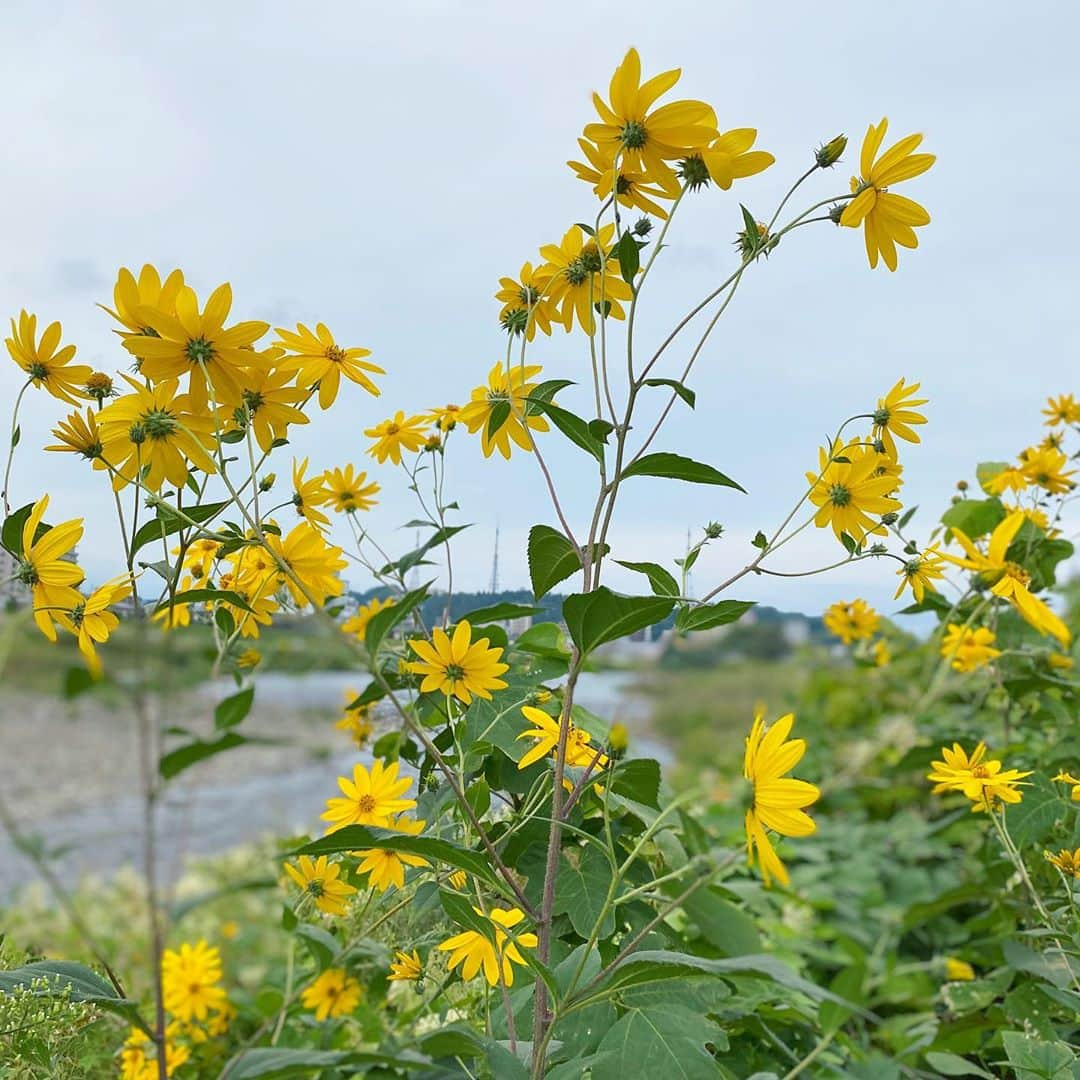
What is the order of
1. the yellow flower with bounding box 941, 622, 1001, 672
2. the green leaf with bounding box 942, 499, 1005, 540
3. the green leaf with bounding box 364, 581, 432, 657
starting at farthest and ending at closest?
the green leaf with bounding box 942, 499, 1005, 540 → the yellow flower with bounding box 941, 622, 1001, 672 → the green leaf with bounding box 364, 581, 432, 657

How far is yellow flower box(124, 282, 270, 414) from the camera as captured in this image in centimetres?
81

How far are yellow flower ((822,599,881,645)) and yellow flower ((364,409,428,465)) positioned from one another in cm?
103

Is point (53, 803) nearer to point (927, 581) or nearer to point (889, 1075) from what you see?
point (927, 581)

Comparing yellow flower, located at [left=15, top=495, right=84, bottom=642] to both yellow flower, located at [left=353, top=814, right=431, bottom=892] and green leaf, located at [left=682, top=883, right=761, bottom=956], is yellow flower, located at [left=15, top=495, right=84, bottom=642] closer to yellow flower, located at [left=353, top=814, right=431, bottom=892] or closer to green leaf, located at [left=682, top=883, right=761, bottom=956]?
yellow flower, located at [left=353, top=814, right=431, bottom=892]

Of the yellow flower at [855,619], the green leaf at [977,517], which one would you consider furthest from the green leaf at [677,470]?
the yellow flower at [855,619]

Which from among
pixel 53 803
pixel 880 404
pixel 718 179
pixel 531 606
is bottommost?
pixel 53 803

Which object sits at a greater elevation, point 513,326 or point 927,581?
point 513,326

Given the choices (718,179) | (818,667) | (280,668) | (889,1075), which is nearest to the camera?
(280,668)

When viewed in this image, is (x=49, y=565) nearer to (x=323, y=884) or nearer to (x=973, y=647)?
(x=323, y=884)

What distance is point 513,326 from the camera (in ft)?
3.25

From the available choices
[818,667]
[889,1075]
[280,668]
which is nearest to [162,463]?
[280,668]

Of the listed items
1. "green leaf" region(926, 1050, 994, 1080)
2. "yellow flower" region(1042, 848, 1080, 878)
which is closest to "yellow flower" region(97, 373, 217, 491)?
"yellow flower" region(1042, 848, 1080, 878)

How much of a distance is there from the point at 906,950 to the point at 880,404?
75.3 inches

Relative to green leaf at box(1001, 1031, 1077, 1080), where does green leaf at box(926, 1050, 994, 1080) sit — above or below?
below
